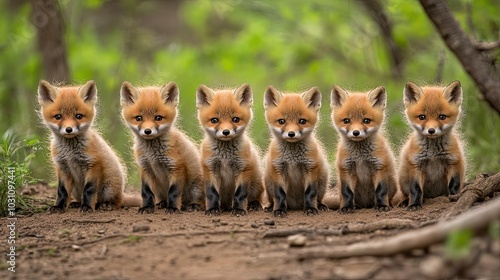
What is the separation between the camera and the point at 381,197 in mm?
7195

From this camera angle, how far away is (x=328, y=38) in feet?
41.7

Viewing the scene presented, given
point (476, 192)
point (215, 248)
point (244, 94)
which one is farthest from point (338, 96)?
point (215, 248)

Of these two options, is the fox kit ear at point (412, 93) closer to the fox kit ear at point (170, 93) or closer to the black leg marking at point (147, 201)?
the fox kit ear at point (170, 93)

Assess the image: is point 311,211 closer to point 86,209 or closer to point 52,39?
point 86,209

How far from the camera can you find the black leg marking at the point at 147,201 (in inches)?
284

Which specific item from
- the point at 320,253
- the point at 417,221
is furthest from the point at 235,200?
the point at 320,253

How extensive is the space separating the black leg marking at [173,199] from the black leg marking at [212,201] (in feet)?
1.02

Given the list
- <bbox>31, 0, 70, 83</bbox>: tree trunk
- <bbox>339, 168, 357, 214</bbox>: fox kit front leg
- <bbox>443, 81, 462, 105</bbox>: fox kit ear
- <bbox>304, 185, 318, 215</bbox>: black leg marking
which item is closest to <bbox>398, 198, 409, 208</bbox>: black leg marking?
<bbox>339, 168, 357, 214</bbox>: fox kit front leg

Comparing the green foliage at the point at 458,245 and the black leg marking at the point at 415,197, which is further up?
the black leg marking at the point at 415,197

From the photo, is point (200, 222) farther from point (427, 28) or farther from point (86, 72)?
point (86, 72)

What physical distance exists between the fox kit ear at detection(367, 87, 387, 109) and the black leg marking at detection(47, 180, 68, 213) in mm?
3260

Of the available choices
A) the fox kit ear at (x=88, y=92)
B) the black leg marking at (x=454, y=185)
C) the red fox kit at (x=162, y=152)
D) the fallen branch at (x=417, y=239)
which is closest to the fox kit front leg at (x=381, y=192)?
the black leg marking at (x=454, y=185)

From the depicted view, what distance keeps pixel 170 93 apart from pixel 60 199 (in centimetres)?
156

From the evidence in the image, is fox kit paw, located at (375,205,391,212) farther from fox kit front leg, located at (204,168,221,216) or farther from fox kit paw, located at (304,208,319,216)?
fox kit front leg, located at (204,168,221,216)
